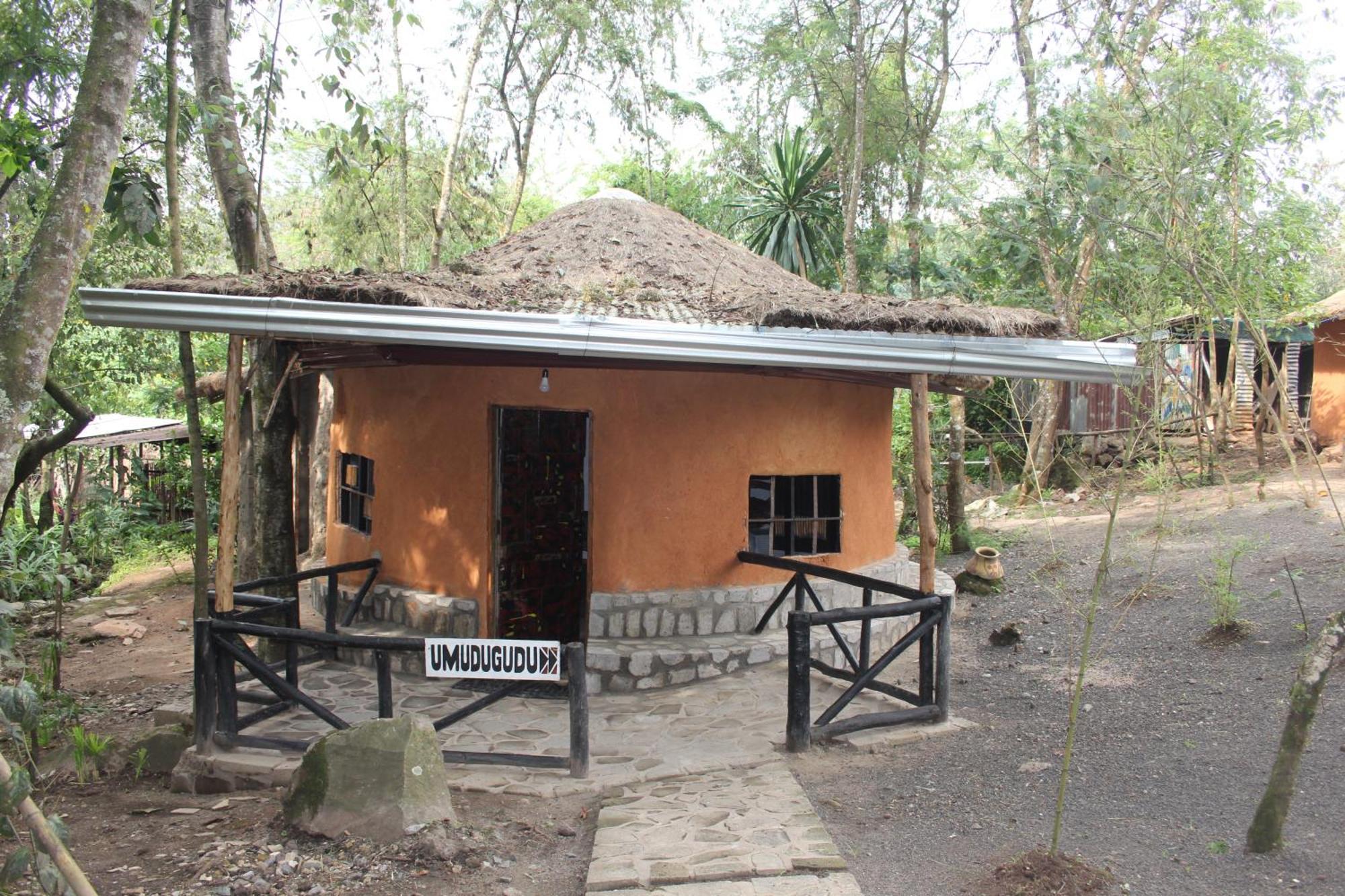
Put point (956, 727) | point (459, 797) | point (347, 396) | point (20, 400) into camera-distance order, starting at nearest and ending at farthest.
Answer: point (20, 400) → point (459, 797) → point (956, 727) → point (347, 396)

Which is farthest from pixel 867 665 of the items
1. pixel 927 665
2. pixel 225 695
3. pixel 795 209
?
pixel 795 209

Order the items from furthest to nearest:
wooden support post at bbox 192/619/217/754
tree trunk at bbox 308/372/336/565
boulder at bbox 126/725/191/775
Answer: tree trunk at bbox 308/372/336/565 → boulder at bbox 126/725/191/775 → wooden support post at bbox 192/619/217/754

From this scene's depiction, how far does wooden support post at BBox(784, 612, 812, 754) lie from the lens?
594cm

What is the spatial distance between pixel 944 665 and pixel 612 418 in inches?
125

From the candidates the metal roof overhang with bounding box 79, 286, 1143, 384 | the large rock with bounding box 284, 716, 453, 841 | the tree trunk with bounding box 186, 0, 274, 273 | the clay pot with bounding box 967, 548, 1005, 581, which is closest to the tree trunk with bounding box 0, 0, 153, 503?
the metal roof overhang with bounding box 79, 286, 1143, 384

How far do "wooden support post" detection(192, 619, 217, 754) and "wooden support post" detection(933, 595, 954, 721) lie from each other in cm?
475

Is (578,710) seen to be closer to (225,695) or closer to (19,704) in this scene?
(225,695)

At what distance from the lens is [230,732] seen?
6.02 metres

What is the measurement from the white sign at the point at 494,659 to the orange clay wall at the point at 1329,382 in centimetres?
1621

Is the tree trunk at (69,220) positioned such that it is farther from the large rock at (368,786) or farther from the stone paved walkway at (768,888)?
the stone paved walkway at (768,888)

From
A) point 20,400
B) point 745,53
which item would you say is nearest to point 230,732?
point 20,400

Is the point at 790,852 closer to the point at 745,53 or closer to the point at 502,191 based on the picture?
the point at 745,53

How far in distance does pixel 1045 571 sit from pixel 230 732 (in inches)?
359

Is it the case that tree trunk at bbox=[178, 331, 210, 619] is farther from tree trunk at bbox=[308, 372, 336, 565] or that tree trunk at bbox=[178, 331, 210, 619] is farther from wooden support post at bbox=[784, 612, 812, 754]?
tree trunk at bbox=[308, 372, 336, 565]
